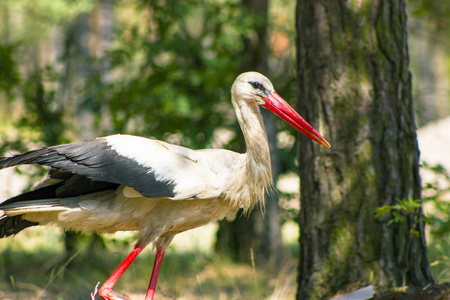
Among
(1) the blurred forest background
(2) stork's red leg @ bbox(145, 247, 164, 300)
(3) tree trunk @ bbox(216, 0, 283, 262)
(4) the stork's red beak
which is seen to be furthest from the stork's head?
(3) tree trunk @ bbox(216, 0, 283, 262)

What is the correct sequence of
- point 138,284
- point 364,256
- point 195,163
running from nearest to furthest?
1. point 195,163
2. point 364,256
3. point 138,284

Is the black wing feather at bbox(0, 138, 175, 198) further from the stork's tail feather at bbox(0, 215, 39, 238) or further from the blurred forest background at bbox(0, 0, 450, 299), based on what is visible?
the blurred forest background at bbox(0, 0, 450, 299)

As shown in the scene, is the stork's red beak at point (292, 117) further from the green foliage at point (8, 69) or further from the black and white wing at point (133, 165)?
the green foliage at point (8, 69)

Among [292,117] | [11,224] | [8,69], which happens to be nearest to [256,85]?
[292,117]

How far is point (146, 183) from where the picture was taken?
322cm

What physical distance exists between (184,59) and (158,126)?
934 mm

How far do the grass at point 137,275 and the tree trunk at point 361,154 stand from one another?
1075 millimetres

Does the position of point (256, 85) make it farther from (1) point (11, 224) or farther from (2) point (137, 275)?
(2) point (137, 275)

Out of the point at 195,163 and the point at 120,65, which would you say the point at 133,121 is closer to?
the point at 120,65

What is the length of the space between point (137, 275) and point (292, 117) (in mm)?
2980

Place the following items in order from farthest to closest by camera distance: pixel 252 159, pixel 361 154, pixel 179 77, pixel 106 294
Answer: pixel 179 77 → pixel 361 154 → pixel 252 159 → pixel 106 294

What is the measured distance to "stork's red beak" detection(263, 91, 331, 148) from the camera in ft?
11.7

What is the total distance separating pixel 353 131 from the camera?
12.4 feet

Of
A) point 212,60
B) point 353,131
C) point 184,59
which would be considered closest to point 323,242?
point 353,131
